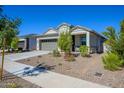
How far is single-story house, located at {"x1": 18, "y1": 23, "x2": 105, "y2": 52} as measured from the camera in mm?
23344

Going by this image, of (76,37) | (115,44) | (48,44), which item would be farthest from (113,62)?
(48,44)

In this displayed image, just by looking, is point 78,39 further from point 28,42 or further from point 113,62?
point 28,42

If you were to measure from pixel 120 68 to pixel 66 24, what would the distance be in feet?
44.3

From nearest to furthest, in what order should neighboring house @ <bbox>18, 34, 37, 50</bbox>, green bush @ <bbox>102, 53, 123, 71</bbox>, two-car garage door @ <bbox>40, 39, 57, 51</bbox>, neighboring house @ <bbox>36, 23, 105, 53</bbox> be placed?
green bush @ <bbox>102, 53, 123, 71</bbox>
neighboring house @ <bbox>36, 23, 105, 53</bbox>
two-car garage door @ <bbox>40, 39, 57, 51</bbox>
neighboring house @ <bbox>18, 34, 37, 50</bbox>

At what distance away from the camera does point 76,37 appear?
2541cm

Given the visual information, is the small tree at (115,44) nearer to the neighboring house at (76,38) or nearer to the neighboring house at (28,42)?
the neighboring house at (76,38)

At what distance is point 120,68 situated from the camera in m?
13.1

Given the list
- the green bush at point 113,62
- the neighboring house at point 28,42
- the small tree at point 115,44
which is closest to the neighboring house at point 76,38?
the neighboring house at point 28,42

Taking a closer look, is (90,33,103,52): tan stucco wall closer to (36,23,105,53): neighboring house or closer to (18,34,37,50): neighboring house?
(36,23,105,53): neighboring house

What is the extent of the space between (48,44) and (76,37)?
5.37 m

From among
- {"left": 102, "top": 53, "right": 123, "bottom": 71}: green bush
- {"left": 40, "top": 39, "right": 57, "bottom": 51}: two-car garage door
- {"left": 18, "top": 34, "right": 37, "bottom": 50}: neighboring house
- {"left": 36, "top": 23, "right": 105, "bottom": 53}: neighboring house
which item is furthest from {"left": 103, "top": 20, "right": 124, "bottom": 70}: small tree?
{"left": 18, "top": 34, "right": 37, "bottom": 50}: neighboring house
